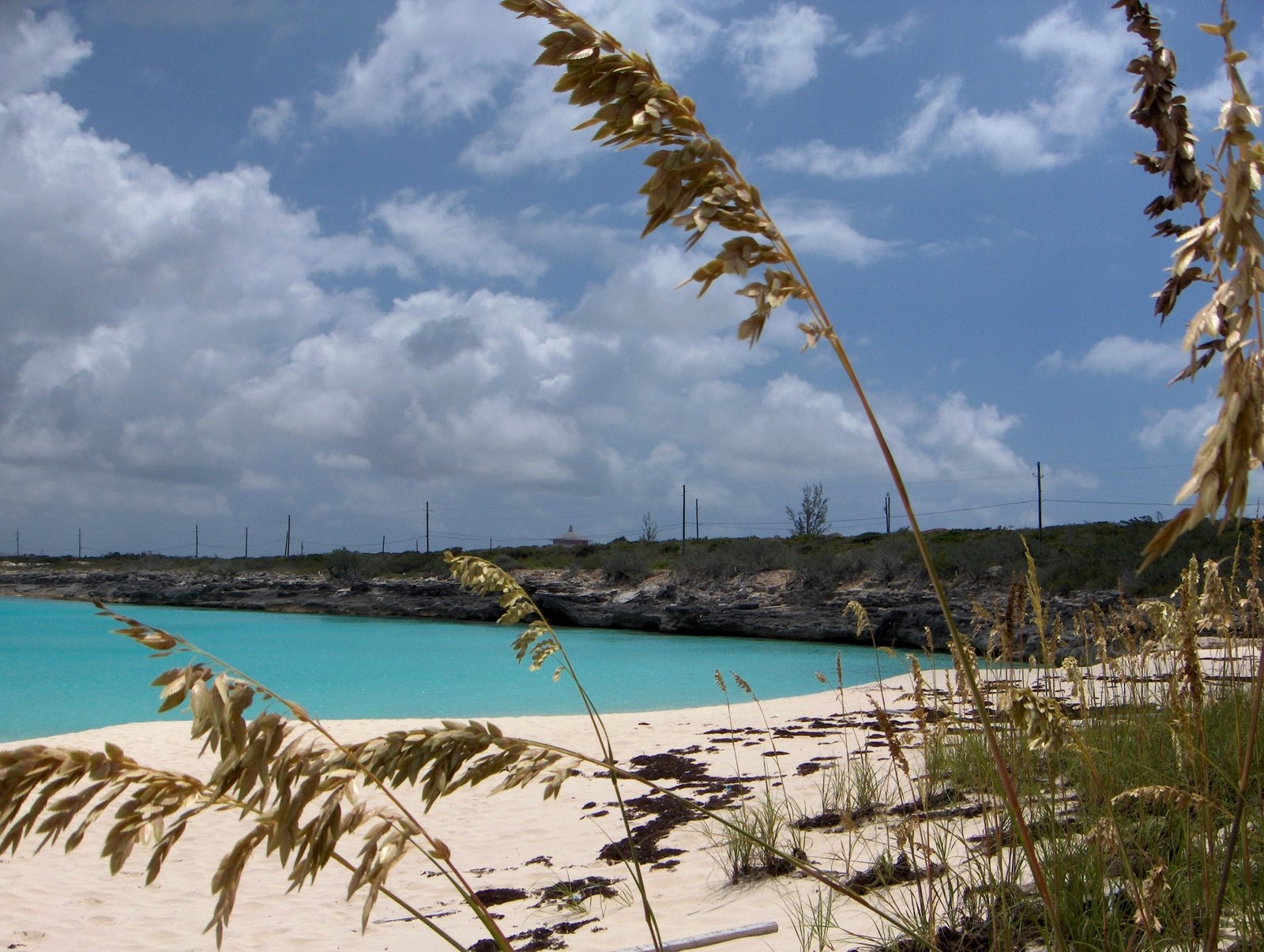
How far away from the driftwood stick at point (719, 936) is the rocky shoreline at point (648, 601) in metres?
15.1

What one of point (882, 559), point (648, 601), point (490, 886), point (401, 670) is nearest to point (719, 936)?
point (490, 886)

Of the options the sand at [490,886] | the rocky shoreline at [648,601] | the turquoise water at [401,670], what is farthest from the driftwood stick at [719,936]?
Answer: the rocky shoreline at [648,601]

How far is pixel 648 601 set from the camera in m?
34.0

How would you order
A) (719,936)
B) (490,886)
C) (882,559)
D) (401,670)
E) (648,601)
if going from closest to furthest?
1. (719,936)
2. (490,886)
3. (401,670)
4. (882,559)
5. (648,601)

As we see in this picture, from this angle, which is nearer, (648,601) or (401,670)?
(401,670)

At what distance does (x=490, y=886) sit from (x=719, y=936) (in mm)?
2746

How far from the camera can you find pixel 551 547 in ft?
178

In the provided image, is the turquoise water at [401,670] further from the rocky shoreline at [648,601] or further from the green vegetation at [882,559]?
the green vegetation at [882,559]

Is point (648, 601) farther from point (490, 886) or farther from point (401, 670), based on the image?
point (490, 886)

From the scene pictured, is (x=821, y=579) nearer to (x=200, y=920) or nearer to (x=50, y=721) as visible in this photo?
(x=50, y=721)

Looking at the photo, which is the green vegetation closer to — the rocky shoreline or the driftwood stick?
the rocky shoreline

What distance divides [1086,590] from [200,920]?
80.5 ft

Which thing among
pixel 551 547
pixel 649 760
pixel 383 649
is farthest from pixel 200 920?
pixel 551 547

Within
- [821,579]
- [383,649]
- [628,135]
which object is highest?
[628,135]
